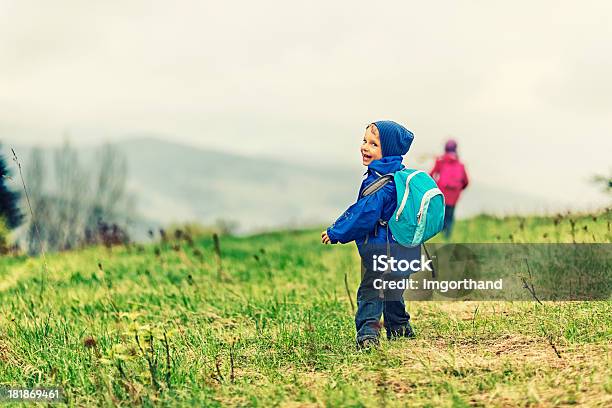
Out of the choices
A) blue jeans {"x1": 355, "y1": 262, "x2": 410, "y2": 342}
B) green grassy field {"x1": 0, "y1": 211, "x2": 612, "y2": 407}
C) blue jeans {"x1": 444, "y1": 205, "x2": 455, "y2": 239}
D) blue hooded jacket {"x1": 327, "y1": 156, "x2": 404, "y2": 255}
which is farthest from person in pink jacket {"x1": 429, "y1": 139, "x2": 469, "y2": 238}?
blue hooded jacket {"x1": 327, "y1": 156, "x2": 404, "y2": 255}

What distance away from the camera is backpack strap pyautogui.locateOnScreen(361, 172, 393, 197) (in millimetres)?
6008

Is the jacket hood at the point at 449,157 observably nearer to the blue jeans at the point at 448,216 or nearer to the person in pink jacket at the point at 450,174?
the person in pink jacket at the point at 450,174

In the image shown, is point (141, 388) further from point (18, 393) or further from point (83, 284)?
point (83, 284)

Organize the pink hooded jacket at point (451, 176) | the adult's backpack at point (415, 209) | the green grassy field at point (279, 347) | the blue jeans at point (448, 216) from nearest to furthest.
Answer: the green grassy field at point (279, 347), the adult's backpack at point (415, 209), the pink hooded jacket at point (451, 176), the blue jeans at point (448, 216)

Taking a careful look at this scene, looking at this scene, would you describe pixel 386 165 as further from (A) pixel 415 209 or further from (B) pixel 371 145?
(A) pixel 415 209

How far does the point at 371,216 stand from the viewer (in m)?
5.95

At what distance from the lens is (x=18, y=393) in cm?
557

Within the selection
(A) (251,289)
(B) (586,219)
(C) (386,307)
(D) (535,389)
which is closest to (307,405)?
(D) (535,389)

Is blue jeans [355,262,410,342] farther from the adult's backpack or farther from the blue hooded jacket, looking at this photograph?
the adult's backpack

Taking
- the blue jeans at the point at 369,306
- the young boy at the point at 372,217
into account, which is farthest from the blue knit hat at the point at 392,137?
the blue jeans at the point at 369,306

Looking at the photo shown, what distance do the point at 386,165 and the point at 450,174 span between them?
8.08m

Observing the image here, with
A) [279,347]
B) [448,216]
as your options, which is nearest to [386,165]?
[279,347]

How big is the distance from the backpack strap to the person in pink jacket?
7.98m

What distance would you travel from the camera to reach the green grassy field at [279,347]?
4.84 m
